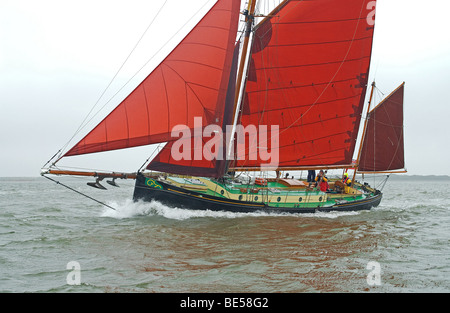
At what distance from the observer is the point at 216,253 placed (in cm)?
1101

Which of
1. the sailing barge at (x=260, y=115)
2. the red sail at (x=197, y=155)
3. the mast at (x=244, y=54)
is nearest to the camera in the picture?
the sailing barge at (x=260, y=115)

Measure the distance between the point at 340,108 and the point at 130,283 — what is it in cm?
1815

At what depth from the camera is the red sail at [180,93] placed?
14.9m

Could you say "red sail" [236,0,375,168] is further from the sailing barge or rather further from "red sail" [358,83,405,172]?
"red sail" [358,83,405,172]

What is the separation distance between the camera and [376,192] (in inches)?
995

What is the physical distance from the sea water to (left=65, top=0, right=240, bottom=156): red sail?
379 cm

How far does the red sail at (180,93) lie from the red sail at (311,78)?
331 centimetres

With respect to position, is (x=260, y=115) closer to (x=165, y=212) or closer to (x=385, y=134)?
(x=165, y=212)

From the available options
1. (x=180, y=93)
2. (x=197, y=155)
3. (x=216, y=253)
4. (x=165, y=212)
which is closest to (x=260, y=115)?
(x=197, y=155)

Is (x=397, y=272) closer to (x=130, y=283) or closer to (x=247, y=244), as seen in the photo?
(x=247, y=244)

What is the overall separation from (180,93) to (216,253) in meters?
7.71

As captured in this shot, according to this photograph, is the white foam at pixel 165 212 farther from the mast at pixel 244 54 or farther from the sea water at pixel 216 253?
the mast at pixel 244 54

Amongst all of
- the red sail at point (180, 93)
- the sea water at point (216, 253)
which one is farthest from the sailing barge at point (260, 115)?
the sea water at point (216, 253)
